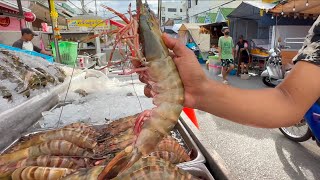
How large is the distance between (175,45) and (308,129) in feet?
13.4

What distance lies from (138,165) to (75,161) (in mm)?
734

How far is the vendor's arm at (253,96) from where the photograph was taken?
4.58 feet

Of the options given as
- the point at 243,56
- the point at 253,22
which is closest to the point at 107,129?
the point at 243,56

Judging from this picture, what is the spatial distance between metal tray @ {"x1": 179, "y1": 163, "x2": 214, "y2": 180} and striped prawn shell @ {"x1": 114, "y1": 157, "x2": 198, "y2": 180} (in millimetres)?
394

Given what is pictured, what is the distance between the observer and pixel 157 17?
1.58 metres

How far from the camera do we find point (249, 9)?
1466cm

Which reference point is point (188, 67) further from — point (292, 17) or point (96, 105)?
point (292, 17)

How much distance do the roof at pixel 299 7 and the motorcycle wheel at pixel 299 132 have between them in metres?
7.41

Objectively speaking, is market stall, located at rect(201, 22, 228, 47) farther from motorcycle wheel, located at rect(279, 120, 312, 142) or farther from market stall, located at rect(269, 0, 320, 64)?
motorcycle wheel, located at rect(279, 120, 312, 142)

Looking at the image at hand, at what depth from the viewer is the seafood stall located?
147 centimetres

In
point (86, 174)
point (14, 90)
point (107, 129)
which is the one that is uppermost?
point (14, 90)

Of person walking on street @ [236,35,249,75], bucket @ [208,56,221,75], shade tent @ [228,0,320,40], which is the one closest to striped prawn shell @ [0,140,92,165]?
person walking on street @ [236,35,249,75]

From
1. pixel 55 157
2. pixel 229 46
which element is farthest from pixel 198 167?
pixel 229 46

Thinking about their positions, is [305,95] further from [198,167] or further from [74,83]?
[74,83]
